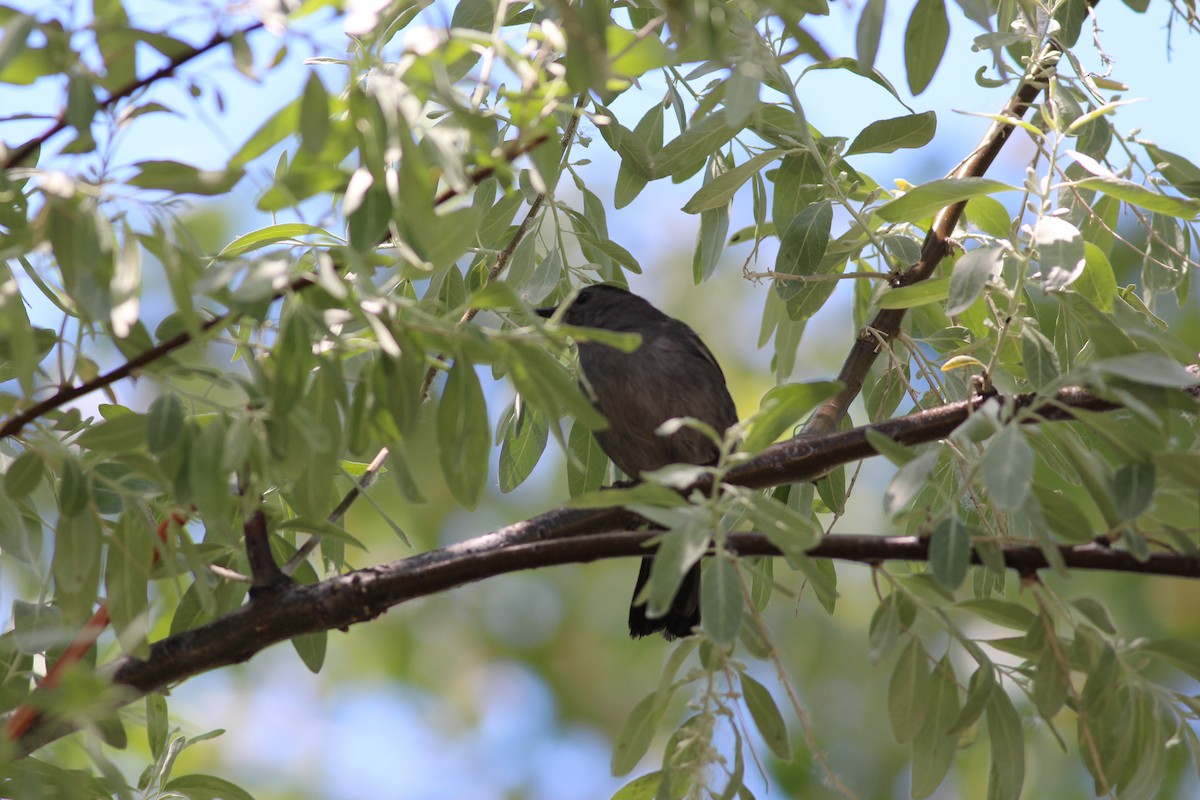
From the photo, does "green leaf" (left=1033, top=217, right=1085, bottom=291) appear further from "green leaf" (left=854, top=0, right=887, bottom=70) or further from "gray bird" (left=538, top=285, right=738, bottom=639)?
"gray bird" (left=538, top=285, right=738, bottom=639)

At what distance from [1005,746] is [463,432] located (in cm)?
118

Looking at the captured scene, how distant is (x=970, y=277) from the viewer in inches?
87.4

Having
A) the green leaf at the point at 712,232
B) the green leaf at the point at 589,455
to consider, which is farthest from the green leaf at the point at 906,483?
the green leaf at the point at 589,455

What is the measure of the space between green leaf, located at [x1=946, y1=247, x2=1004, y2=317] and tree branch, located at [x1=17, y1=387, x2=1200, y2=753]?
0.73ft

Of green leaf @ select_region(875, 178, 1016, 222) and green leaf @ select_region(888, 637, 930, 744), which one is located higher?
green leaf @ select_region(875, 178, 1016, 222)

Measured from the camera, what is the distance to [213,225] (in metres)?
9.50

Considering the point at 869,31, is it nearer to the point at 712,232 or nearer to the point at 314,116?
the point at 314,116

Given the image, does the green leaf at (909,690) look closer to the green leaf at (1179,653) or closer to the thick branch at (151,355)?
the green leaf at (1179,653)

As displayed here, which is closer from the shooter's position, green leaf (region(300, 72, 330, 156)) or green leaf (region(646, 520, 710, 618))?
green leaf (region(300, 72, 330, 156))

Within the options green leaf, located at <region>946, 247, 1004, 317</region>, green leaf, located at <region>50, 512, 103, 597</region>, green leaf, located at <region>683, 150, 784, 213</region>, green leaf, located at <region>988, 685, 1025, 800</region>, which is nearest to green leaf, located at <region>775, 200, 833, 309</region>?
green leaf, located at <region>683, 150, 784, 213</region>

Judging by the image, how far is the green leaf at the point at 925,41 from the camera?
2.21 metres

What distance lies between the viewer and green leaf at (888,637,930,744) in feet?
7.18

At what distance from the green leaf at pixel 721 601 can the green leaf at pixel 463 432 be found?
1.39ft

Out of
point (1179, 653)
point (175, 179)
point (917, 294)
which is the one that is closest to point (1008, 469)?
point (1179, 653)
